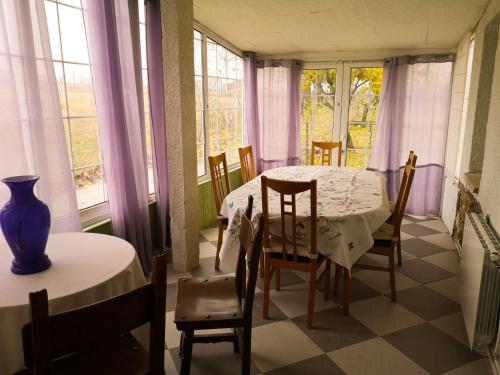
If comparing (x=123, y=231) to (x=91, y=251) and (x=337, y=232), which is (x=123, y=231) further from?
(x=337, y=232)

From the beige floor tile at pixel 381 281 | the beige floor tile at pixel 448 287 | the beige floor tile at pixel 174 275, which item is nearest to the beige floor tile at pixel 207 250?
the beige floor tile at pixel 174 275

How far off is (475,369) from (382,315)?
2.04 ft

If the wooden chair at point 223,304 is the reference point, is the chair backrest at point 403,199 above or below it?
above

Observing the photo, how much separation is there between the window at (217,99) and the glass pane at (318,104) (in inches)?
36.7

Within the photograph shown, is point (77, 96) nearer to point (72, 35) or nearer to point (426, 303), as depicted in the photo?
point (72, 35)

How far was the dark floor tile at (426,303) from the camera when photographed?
2.55 m

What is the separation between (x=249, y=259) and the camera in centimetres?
166

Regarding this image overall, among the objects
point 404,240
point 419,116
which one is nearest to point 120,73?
point 404,240

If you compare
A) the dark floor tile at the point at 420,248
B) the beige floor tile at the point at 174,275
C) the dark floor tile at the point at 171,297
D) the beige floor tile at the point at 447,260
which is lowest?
the beige floor tile at the point at 447,260

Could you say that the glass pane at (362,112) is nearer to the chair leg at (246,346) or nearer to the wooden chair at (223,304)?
the wooden chair at (223,304)

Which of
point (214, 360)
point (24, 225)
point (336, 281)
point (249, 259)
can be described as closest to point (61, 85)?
point (24, 225)

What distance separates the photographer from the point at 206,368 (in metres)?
1.99

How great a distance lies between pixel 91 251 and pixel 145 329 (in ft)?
1.52

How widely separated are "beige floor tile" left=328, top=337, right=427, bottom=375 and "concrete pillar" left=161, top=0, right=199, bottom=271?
150 centimetres
